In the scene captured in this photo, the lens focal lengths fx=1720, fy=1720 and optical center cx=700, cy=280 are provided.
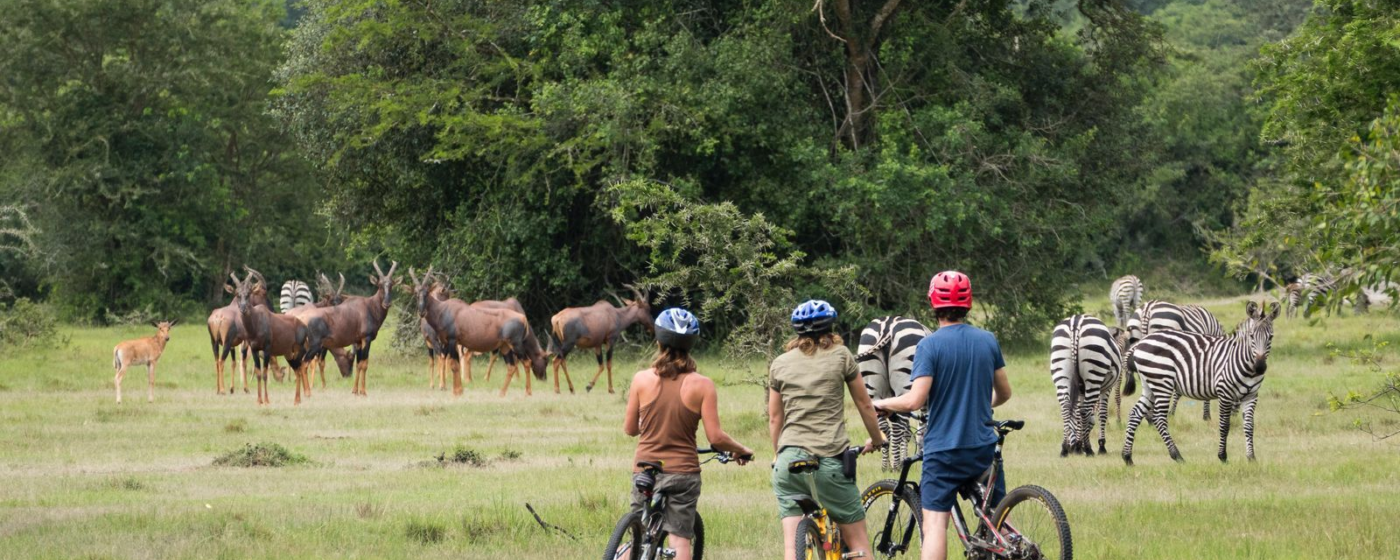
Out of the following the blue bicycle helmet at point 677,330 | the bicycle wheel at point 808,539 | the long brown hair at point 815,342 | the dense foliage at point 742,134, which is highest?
the dense foliage at point 742,134

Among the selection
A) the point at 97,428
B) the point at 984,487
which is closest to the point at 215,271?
the point at 97,428

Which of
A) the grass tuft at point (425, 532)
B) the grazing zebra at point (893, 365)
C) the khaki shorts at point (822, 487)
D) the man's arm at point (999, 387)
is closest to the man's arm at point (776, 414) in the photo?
the khaki shorts at point (822, 487)

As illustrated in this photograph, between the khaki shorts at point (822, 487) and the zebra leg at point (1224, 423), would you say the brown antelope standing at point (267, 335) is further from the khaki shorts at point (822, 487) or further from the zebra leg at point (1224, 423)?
the khaki shorts at point (822, 487)

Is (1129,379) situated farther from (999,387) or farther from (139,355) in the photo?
(139,355)

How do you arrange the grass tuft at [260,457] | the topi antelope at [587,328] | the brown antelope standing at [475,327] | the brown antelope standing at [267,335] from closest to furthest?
the grass tuft at [260,457] < the brown antelope standing at [267,335] < the brown antelope standing at [475,327] < the topi antelope at [587,328]

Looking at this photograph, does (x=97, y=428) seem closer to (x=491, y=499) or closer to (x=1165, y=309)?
(x=491, y=499)

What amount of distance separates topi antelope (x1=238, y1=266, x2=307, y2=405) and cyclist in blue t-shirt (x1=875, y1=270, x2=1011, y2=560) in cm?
1806

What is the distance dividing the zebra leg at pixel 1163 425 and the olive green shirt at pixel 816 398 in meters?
8.88

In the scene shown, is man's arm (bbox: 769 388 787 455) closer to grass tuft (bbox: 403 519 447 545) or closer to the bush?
grass tuft (bbox: 403 519 447 545)

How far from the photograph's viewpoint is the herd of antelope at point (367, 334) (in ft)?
84.1

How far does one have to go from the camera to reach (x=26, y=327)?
37.1 metres

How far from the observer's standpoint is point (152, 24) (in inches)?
2078

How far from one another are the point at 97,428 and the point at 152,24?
34702 mm

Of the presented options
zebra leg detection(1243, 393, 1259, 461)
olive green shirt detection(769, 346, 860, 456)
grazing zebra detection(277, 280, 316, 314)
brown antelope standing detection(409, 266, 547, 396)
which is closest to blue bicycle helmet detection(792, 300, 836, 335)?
olive green shirt detection(769, 346, 860, 456)
